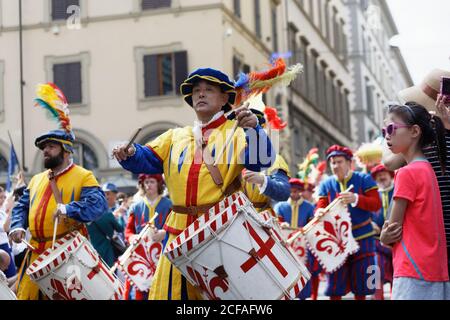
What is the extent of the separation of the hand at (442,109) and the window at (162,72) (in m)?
16.8

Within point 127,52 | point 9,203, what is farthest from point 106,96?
point 9,203

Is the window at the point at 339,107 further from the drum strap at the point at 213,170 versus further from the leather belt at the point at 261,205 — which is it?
the drum strap at the point at 213,170

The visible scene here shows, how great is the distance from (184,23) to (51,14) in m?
3.31

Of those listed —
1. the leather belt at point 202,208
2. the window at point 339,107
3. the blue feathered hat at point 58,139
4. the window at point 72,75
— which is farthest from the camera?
the window at point 339,107

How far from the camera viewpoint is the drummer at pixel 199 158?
15.5ft

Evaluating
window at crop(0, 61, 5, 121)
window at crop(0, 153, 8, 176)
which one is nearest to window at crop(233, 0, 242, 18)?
window at crop(0, 61, 5, 121)

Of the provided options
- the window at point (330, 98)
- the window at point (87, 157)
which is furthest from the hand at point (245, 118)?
the window at point (330, 98)

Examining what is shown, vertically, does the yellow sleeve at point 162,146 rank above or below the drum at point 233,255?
above

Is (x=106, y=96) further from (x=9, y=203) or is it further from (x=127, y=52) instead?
(x=9, y=203)

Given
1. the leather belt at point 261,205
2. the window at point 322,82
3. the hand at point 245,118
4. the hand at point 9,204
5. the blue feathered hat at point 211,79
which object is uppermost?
the window at point 322,82

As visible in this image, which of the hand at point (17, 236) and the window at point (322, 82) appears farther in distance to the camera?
the window at point (322, 82)

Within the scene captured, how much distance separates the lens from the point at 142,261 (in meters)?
8.71

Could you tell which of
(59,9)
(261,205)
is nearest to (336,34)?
(59,9)

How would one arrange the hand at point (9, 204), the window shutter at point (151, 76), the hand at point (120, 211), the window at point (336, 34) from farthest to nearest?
the window at point (336, 34), the window shutter at point (151, 76), the hand at point (120, 211), the hand at point (9, 204)
